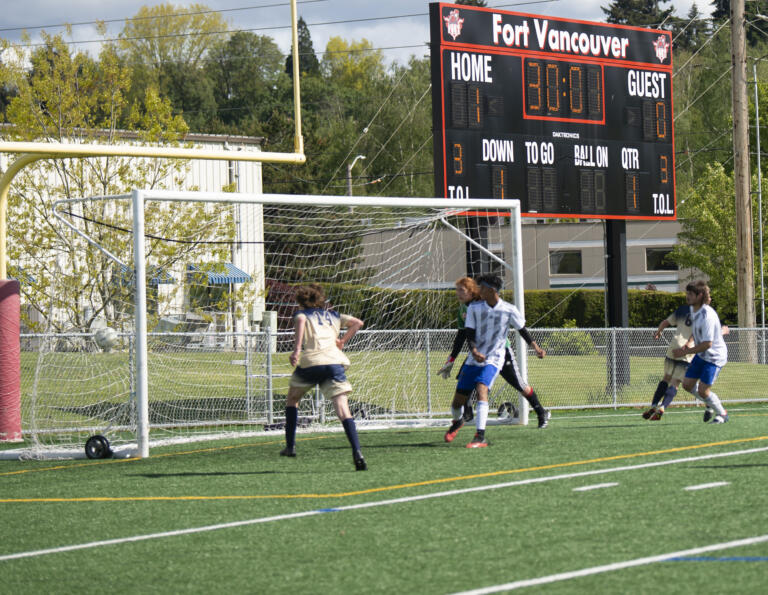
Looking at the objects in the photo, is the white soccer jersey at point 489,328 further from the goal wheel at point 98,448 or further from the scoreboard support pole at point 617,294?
the scoreboard support pole at point 617,294

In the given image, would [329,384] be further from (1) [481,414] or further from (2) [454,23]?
(2) [454,23]

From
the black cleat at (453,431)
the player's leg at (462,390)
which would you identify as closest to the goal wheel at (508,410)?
the player's leg at (462,390)

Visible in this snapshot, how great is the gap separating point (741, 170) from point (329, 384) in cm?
1695

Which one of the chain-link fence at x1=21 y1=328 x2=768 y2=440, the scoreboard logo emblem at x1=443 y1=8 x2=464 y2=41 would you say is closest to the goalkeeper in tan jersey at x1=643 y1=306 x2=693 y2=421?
the chain-link fence at x1=21 y1=328 x2=768 y2=440

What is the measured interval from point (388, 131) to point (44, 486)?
171ft

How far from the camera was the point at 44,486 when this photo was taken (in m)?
10.6

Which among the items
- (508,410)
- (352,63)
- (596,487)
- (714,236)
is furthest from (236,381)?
(352,63)

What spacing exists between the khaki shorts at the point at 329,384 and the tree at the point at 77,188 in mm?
14209

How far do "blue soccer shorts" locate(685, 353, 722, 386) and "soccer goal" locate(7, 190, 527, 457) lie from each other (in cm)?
237

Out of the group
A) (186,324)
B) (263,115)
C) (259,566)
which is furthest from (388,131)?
(259,566)

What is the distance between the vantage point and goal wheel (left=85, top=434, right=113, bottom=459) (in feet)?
41.2

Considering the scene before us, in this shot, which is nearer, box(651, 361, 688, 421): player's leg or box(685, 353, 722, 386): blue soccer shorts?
box(685, 353, 722, 386): blue soccer shorts

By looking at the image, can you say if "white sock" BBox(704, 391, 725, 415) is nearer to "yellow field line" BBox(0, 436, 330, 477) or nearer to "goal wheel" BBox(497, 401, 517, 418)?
"goal wheel" BBox(497, 401, 517, 418)

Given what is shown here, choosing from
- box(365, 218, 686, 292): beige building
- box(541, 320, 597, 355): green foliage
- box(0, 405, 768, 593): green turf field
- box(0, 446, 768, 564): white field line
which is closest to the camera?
box(0, 405, 768, 593): green turf field
